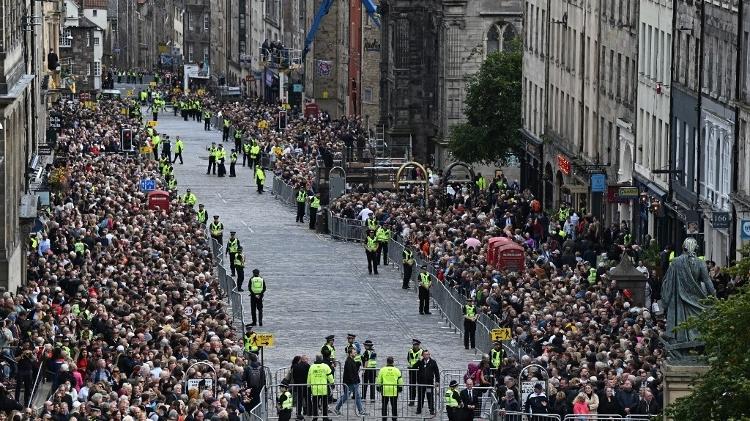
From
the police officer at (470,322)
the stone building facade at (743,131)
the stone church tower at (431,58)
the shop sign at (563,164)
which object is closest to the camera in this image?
the police officer at (470,322)

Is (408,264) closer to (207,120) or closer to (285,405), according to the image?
(285,405)

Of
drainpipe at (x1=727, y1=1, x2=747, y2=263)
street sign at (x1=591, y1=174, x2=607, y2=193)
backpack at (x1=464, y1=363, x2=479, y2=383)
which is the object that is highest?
drainpipe at (x1=727, y1=1, x2=747, y2=263)

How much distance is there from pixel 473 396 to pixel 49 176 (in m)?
34.0

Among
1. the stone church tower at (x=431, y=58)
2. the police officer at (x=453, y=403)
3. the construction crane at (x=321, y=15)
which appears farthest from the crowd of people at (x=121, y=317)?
the construction crane at (x=321, y=15)

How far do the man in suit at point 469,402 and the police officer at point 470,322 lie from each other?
983cm

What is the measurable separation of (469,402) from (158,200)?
115ft

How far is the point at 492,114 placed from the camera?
98.6m

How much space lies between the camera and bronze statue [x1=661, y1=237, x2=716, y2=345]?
36344mm

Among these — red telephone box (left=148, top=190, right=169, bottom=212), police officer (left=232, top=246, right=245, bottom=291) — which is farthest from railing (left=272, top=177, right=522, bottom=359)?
red telephone box (left=148, top=190, right=169, bottom=212)

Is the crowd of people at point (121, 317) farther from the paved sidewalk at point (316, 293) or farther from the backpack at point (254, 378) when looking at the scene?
the paved sidewalk at point (316, 293)

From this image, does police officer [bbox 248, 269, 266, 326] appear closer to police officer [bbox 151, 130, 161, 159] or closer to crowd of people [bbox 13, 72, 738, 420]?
crowd of people [bbox 13, 72, 738, 420]

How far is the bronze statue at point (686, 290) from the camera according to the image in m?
36.3

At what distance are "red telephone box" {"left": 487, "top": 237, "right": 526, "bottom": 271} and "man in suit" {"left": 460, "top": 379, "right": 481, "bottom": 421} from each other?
16.6 meters

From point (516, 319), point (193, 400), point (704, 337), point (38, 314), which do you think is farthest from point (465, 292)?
point (704, 337)
